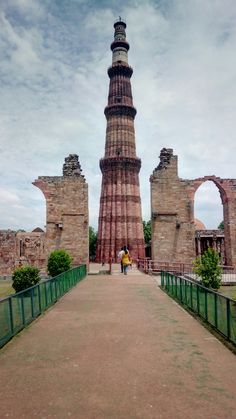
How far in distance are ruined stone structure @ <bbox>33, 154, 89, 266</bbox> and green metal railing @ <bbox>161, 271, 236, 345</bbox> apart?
10.5 meters

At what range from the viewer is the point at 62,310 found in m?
10.0

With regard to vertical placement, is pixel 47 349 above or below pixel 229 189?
below

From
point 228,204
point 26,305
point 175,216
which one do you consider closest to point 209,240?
point 228,204

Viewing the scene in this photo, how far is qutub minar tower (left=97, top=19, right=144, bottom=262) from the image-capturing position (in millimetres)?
→ 35344

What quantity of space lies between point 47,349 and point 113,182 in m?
30.2

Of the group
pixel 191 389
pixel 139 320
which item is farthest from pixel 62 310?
pixel 191 389

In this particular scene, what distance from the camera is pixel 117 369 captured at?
5.36m

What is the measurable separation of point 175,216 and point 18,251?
10164 mm

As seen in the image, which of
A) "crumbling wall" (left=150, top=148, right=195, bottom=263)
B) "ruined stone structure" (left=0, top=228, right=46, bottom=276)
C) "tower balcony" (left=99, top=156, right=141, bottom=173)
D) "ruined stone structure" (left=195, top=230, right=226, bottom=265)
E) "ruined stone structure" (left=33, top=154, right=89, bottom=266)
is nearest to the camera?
"crumbling wall" (left=150, top=148, right=195, bottom=263)

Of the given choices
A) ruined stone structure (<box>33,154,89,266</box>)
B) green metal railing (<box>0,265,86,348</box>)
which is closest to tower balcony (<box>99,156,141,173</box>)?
ruined stone structure (<box>33,154,89,266</box>)

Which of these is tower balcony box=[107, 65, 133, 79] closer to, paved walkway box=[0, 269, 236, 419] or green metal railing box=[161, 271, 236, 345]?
green metal railing box=[161, 271, 236, 345]

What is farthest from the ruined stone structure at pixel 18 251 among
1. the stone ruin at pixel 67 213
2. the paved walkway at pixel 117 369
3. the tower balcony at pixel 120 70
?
the tower balcony at pixel 120 70

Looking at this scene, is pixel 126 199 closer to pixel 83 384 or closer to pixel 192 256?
pixel 192 256

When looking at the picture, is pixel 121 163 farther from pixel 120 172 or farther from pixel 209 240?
pixel 209 240
